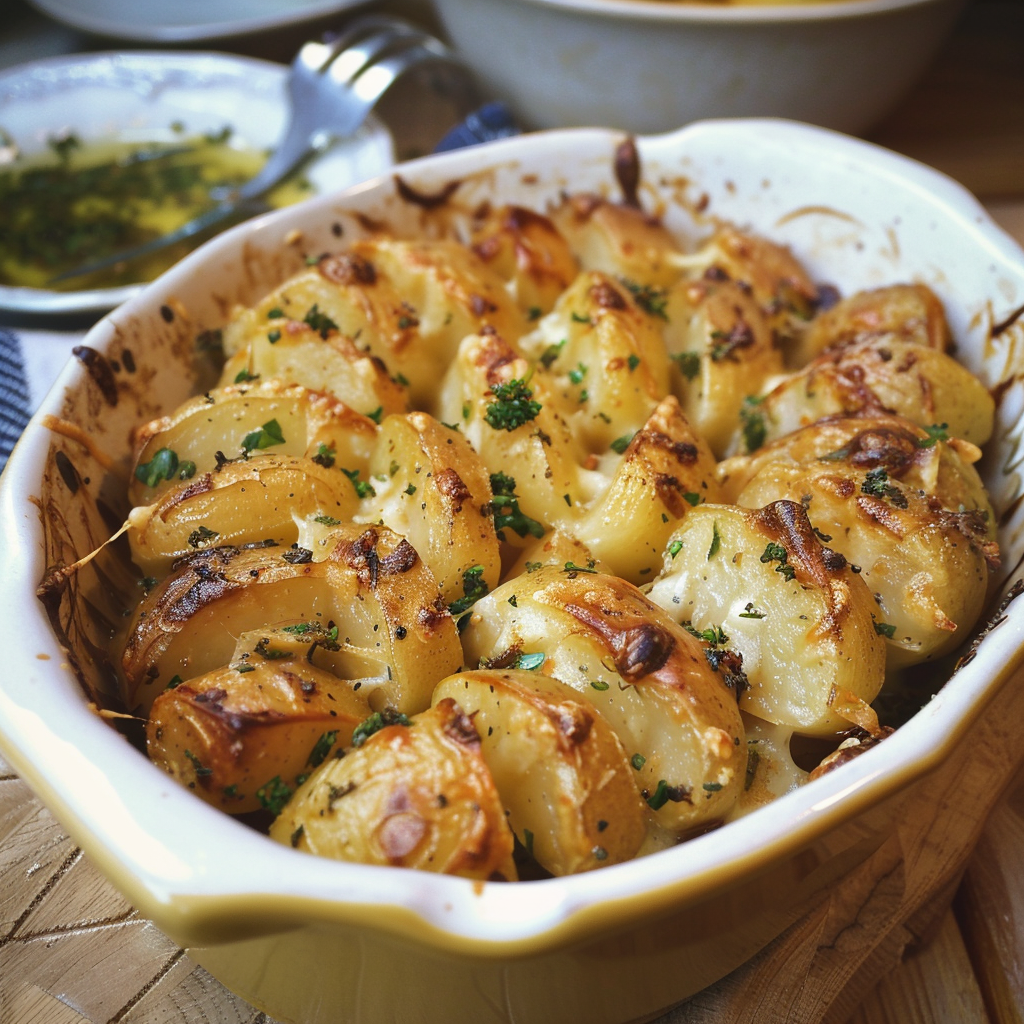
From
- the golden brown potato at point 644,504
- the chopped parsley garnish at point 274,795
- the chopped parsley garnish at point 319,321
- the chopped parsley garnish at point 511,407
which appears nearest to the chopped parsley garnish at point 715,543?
the golden brown potato at point 644,504

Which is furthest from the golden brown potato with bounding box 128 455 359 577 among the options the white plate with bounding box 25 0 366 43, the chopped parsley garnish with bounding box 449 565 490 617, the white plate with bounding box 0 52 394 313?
the white plate with bounding box 25 0 366 43

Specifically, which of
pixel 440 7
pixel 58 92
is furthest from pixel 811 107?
pixel 58 92

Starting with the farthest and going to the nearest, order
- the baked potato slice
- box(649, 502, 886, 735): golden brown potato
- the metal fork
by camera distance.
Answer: the metal fork < the baked potato slice < box(649, 502, 886, 735): golden brown potato

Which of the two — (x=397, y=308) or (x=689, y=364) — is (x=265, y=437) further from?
(x=689, y=364)

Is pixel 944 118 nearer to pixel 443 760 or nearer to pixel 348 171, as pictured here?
pixel 348 171

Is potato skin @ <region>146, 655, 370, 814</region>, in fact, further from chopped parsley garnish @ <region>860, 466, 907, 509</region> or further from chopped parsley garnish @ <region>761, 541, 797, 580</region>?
chopped parsley garnish @ <region>860, 466, 907, 509</region>

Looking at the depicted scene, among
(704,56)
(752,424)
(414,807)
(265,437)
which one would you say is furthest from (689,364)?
(704,56)
